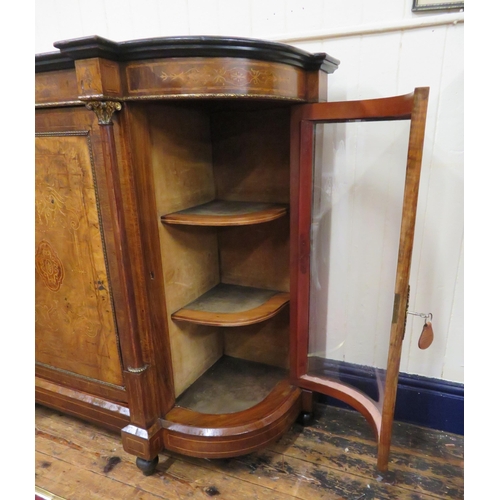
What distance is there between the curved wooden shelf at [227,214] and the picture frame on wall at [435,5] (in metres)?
0.75

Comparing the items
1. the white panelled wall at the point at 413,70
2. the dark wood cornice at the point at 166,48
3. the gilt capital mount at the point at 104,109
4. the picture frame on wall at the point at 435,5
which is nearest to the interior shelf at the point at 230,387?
the white panelled wall at the point at 413,70

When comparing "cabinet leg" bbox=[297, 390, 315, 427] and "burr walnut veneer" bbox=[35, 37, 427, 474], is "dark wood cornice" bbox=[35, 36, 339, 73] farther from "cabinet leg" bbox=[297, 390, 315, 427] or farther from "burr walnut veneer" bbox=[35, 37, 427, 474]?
"cabinet leg" bbox=[297, 390, 315, 427]

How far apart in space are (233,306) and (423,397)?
815 millimetres

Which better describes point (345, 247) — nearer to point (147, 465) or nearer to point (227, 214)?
point (227, 214)

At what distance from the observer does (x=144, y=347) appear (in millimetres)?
1202

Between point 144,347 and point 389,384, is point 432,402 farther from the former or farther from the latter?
point 144,347

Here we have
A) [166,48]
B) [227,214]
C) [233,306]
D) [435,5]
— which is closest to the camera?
[166,48]

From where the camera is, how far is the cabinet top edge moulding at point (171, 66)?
36.4 inches

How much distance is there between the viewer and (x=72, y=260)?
4.08ft

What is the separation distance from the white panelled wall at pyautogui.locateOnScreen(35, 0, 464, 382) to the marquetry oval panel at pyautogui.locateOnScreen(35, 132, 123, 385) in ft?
2.43

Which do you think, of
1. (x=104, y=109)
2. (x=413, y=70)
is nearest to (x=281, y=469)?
(x=104, y=109)

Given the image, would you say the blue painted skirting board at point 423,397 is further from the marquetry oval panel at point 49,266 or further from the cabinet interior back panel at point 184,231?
the marquetry oval panel at point 49,266

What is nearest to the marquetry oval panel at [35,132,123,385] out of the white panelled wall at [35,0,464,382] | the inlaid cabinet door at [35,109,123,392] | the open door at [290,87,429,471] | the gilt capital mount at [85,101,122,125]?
the inlaid cabinet door at [35,109,123,392]

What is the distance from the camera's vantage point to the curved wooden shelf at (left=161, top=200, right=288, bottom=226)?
118 cm
